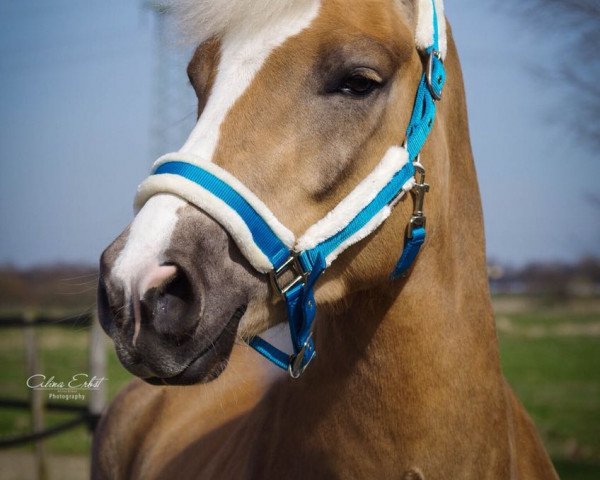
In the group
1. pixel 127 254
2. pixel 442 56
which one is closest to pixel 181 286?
pixel 127 254

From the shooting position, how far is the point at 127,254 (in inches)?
66.3

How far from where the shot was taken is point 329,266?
207 cm

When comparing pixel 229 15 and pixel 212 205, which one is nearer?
pixel 212 205

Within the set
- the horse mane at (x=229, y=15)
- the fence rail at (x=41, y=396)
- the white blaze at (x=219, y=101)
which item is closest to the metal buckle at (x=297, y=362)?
the white blaze at (x=219, y=101)

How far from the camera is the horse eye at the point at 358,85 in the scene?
1.98 meters

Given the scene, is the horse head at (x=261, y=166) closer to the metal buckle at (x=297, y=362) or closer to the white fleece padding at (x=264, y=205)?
the white fleece padding at (x=264, y=205)

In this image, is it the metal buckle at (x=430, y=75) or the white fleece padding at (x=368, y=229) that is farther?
the metal buckle at (x=430, y=75)

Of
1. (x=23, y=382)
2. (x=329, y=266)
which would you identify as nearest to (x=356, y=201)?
(x=329, y=266)

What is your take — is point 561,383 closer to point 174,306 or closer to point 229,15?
point 229,15

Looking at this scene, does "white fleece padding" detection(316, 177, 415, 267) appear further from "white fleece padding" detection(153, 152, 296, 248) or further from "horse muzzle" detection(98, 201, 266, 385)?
"horse muzzle" detection(98, 201, 266, 385)

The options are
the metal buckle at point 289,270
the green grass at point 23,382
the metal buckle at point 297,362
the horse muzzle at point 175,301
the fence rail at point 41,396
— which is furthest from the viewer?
the green grass at point 23,382

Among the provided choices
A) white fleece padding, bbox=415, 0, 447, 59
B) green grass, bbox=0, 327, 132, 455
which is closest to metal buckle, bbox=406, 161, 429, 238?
white fleece padding, bbox=415, 0, 447, 59

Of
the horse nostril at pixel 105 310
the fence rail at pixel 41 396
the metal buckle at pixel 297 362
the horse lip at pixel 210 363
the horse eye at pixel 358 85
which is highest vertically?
the horse eye at pixel 358 85

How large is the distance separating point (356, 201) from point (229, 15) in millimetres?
710
